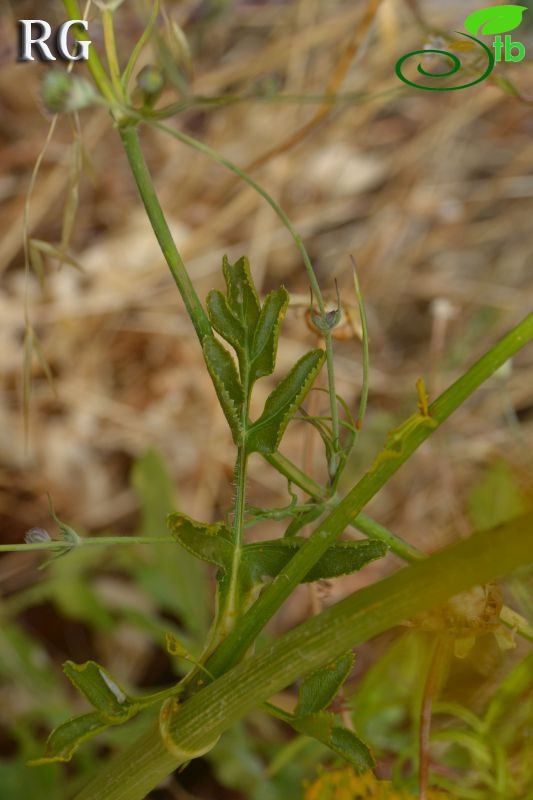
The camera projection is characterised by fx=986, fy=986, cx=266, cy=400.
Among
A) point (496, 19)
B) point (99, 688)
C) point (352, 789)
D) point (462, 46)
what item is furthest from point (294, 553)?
point (496, 19)

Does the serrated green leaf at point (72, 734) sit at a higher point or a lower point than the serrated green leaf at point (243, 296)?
lower

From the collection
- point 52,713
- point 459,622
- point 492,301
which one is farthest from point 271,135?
point 459,622

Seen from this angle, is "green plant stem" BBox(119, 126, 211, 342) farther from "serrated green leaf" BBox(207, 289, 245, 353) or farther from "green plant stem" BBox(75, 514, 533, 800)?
"green plant stem" BBox(75, 514, 533, 800)

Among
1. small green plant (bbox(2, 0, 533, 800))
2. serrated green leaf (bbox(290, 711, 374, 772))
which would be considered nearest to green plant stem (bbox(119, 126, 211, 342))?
small green plant (bbox(2, 0, 533, 800))

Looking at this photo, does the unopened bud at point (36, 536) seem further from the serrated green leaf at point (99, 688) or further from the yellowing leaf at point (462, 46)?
the yellowing leaf at point (462, 46)

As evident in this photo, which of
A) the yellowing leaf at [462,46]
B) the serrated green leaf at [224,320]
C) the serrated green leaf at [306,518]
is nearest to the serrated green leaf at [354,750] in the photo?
the serrated green leaf at [306,518]

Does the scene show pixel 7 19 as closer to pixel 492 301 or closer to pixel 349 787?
pixel 492 301
